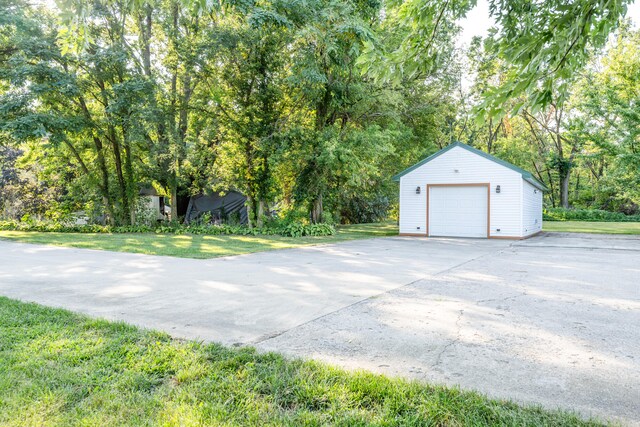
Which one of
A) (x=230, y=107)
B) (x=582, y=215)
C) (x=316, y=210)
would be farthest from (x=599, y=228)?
(x=230, y=107)

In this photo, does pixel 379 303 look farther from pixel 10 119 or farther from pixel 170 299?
pixel 10 119

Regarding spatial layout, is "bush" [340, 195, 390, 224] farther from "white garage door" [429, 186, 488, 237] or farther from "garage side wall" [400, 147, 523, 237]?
"white garage door" [429, 186, 488, 237]

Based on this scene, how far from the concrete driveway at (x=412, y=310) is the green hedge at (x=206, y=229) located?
6.09 meters

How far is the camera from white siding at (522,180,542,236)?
13234 millimetres

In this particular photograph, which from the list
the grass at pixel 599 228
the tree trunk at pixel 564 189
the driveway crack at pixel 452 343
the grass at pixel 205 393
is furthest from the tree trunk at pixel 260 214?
the tree trunk at pixel 564 189

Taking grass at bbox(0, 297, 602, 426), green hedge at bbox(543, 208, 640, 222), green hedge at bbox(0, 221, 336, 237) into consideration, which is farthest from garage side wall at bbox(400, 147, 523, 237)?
green hedge at bbox(543, 208, 640, 222)

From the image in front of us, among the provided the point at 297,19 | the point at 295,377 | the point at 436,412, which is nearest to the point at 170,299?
the point at 295,377

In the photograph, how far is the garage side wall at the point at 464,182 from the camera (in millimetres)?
12898

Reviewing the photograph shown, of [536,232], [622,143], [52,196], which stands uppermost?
[622,143]

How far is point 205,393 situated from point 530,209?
49.1ft

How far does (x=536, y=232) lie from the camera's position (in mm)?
15797

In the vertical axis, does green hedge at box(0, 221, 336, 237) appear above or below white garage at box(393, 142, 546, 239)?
below

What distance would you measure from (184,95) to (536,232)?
1565cm

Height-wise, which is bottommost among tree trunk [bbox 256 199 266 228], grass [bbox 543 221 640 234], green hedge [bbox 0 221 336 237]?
grass [bbox 543 221 640 234]
